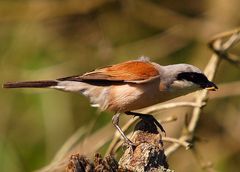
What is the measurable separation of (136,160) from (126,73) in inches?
66.4

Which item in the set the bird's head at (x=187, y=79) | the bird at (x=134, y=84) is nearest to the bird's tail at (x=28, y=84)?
the bird at (x=134, y=84)

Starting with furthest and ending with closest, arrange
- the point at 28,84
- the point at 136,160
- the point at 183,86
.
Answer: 1. the point at 28,84
2. the point at 183,86
3. the point at 136,160

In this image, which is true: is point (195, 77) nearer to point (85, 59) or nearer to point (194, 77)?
point (194, 77)

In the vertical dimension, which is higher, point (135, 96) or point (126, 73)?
point (126, 73)

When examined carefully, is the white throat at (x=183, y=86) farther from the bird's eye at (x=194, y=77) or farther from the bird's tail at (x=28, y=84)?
the bird's tail at (x=28, y=84)

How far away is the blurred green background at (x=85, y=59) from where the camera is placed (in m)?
6.58

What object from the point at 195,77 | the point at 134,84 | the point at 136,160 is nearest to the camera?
the point at 136,160

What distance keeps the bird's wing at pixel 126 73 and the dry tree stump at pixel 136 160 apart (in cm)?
119

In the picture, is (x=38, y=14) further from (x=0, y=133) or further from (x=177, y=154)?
(x=177, y=154)

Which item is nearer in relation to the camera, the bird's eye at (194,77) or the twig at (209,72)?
the bird's eye at (194,77)

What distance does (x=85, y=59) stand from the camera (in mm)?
7113

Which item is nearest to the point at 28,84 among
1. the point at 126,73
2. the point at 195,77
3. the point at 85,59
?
the point at 126,73

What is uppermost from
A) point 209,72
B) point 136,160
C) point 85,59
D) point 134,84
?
point 136,160

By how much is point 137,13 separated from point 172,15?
0.36 m
